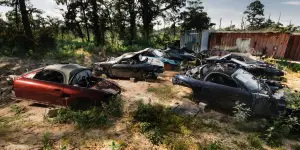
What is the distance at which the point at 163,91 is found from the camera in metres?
7.76

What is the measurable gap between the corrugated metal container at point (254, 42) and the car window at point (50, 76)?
60.9 ft

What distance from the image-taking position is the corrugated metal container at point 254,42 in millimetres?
16469

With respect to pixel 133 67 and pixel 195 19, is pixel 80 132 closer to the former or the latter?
pixel 133 67

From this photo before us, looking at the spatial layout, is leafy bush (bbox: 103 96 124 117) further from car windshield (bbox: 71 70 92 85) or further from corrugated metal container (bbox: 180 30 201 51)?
corrugated metal container (bbox: 180 30 201 51)

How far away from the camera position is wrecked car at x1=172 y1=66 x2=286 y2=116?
4898 millimetres

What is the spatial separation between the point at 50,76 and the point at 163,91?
4392mm

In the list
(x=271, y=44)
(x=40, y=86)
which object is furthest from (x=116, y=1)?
(x=40, y=86)

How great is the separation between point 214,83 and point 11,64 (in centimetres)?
1067

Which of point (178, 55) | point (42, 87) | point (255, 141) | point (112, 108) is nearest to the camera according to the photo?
point (255, 141)

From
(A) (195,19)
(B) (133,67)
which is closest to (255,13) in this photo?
(A) (195,19)

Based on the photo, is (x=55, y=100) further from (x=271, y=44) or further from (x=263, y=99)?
(x=271, y=44)

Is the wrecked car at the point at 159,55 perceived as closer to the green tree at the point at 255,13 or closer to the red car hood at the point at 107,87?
the red car hood at the point at 107,87

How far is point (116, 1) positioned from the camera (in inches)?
973

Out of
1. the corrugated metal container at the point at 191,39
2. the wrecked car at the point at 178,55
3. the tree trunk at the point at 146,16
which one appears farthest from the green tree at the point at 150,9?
the wrecked car at the point at 178,55
